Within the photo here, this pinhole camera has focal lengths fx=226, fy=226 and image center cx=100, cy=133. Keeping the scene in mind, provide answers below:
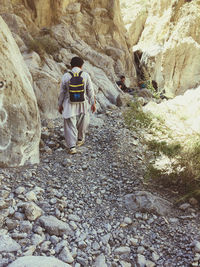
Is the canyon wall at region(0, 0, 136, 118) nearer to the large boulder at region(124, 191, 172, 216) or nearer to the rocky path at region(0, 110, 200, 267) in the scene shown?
the rocky path at region(0, 110, 200, 267)

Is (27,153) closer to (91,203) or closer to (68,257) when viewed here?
(91,203)

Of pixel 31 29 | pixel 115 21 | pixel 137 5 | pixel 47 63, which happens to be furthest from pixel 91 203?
pixel 137 5

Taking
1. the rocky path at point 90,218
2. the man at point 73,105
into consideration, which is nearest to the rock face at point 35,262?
the rocky path at point 90,218

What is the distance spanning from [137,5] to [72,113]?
66.6 ft

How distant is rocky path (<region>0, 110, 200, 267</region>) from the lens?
235cm

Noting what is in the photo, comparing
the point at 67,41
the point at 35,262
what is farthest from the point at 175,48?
the point at 35,262

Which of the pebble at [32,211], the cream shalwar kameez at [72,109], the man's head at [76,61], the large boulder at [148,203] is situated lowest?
the large boulder at [148,203]

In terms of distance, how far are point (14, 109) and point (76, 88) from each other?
4.49ft

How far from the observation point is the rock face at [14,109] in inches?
132

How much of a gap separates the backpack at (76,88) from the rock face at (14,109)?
0.89m

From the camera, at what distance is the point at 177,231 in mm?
2756

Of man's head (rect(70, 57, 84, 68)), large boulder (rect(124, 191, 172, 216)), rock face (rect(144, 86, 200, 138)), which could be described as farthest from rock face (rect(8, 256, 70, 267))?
rock face (rect(144, 86, 200, 138))

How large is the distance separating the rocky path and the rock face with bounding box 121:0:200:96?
9258 millimetres

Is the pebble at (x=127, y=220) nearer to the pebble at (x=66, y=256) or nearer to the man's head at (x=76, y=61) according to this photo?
Result: the pebble at (x=66, y=256)
